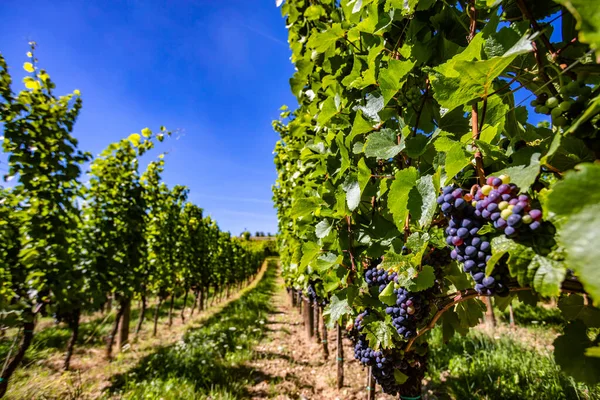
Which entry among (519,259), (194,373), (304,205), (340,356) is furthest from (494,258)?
(194,373)

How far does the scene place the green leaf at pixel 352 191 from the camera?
1494mm

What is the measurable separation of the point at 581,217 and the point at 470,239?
0.33 m

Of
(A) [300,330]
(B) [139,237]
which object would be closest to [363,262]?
(B) [139,237]

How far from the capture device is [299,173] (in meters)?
3.22

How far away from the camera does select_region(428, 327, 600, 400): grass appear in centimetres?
334

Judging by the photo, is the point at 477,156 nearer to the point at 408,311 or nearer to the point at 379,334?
the point at 408,311

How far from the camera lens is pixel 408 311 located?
4.20ft

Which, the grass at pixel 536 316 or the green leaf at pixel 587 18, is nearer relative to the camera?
the green leaf at pixel 587 18

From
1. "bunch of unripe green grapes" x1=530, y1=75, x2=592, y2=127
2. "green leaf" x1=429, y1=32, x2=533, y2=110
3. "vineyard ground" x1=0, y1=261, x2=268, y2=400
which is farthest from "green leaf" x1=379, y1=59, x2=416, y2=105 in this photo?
"vineyard ground" x1=0, y1=261, x2=268, y2=400

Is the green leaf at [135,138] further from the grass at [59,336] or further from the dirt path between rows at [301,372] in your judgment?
the dirt path between rows at [301,372]

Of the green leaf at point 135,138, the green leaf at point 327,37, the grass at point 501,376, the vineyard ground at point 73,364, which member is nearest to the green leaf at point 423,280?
the green leaf at point 327,37

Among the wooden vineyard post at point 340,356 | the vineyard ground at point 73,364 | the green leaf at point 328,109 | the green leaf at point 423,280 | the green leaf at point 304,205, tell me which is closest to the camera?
the green leaf at point 423,280

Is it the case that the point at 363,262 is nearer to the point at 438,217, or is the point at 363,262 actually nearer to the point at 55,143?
the point at 438,217

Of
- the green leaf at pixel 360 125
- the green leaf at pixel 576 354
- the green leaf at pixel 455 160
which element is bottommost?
the green leaf at pixel 576 354
